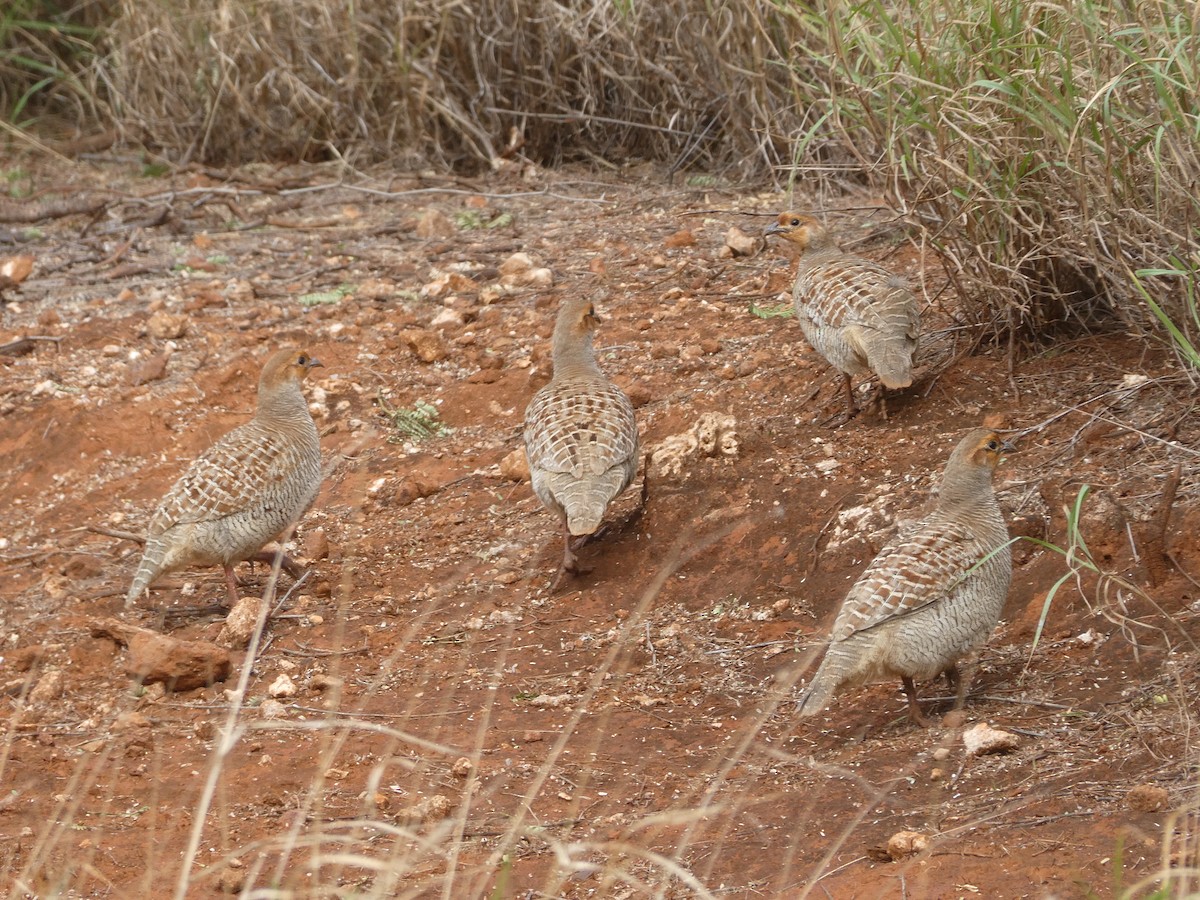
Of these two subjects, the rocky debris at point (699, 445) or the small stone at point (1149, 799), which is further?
the rocky debris at point (699, 445)

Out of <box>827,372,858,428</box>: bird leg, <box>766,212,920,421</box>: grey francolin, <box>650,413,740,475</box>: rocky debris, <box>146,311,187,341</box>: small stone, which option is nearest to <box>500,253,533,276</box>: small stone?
<box>146,311,187,341</box>: small stone

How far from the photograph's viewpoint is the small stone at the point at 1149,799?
12.9 ft

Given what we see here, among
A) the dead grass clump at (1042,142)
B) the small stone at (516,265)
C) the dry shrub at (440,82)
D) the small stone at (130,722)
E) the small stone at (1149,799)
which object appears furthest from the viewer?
the dry shrub at (440,82)

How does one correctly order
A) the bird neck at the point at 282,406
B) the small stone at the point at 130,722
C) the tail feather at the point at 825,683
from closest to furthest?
the tail feather at the point at 825,683, the small stone at the point at 130,722, the bird neck at the point at 282,406

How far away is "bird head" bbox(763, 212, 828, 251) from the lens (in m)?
7.52

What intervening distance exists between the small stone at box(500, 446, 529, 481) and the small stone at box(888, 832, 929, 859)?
3.62 m

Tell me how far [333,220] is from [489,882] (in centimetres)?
757

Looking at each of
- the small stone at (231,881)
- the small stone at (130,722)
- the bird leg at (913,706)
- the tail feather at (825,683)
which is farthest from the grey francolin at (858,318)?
the small stone at (231,881)

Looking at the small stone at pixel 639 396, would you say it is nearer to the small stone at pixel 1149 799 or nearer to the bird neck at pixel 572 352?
the bird neck at pixel 572 352

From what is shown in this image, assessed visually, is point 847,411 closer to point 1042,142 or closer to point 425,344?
point 1042,142

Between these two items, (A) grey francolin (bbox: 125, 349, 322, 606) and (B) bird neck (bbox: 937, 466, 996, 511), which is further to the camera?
(A) grey francolin (bbox: 125, 349, 322, 606)

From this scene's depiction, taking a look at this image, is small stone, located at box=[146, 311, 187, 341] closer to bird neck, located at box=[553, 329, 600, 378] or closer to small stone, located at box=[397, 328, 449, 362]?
small stone, located at box=[397, 328, 449, 362]

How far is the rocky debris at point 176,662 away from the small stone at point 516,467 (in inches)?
76.1

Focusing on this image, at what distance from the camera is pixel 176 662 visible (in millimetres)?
5742
